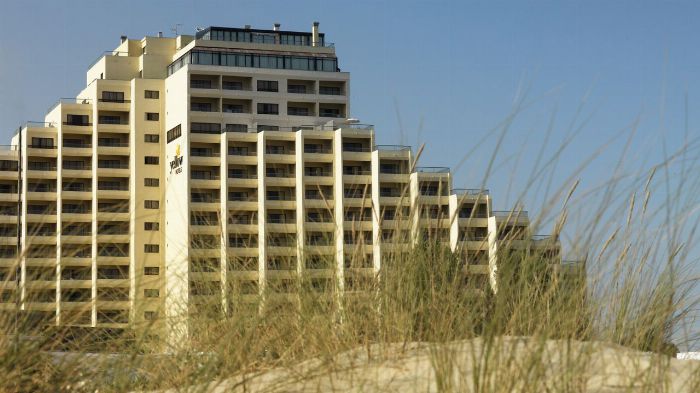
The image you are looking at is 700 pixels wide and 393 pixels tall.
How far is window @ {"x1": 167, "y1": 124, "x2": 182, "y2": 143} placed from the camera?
321 feet

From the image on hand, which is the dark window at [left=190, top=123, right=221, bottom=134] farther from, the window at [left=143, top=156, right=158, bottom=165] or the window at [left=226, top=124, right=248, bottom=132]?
the window at [left=143, top=156, right=158, bottom=165]

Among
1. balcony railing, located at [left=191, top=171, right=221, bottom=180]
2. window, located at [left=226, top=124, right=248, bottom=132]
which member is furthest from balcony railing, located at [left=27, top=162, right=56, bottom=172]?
window, located at [left=226, top=124, right=248, bottom=132]

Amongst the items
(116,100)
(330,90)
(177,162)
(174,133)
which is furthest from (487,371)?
(116,100)

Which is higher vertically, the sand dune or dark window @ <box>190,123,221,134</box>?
dark window @ <box>190,123,221,134</box>

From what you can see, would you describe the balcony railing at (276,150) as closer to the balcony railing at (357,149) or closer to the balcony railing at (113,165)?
the balcony railing at (357,149)

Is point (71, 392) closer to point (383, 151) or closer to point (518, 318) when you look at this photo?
point (518, 318)

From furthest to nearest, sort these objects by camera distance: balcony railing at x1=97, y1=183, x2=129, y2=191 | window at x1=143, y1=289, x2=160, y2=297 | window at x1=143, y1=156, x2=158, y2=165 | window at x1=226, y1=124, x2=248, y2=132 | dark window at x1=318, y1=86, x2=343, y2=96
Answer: dark window at x1=318, y1=86, x2=343, y2=96 → window at x1=143, y1=156, x2=158, y2=165 → balcony railing at x1=97, y1=183, x2=129, y2=191 → window at x1=226, y1=124, x2=248, y2=132 → window at x1=143, y1=289, x2=160, y2=297

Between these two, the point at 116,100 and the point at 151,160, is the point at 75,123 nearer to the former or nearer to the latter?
the point at 116,100

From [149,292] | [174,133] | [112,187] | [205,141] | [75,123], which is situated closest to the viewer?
[149,292]

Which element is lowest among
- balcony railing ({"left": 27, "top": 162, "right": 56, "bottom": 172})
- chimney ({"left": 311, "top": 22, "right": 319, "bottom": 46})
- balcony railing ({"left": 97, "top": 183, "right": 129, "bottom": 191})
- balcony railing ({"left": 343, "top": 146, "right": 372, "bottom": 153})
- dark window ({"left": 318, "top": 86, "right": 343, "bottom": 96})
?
balcony railing ({"left": 97, "top": 183, "right": 129, "bottom": 191})

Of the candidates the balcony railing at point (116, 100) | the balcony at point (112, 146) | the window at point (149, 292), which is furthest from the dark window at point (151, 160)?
the window at point (149, 292)

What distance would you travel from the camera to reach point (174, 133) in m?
98.8

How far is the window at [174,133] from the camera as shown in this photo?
97.9 metres

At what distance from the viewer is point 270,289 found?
580 cm
